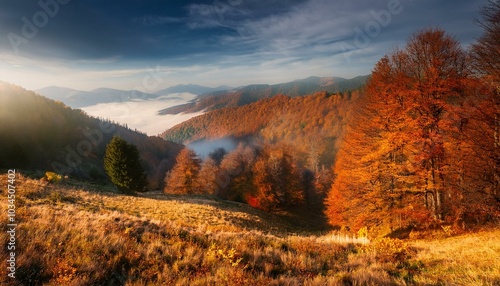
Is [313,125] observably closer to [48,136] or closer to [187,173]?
[187,173]

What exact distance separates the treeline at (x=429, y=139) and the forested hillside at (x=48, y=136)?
213ft

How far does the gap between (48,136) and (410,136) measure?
11500 centimetres

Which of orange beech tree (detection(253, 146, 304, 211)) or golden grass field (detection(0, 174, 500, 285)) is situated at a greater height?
golden grass field (detection(0, 174, 500, 285))

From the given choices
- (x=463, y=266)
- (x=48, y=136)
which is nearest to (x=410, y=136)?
(x=463, y=266)

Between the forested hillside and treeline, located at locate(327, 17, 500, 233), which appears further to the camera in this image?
the forested hillside

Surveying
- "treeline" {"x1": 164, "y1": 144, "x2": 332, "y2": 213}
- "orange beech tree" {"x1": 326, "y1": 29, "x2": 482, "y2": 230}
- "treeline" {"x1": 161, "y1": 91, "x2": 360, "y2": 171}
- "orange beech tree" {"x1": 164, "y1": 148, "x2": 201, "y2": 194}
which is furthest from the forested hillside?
"orange beech tree" {"x1": 326, "y1": 29, "x2": 482, "y2": 230}

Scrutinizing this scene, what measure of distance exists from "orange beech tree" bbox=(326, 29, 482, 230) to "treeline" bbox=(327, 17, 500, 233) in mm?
56

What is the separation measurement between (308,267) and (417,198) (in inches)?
617

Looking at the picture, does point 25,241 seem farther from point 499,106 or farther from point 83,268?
point 499,106

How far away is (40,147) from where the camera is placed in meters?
86.8

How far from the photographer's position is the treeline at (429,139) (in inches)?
490

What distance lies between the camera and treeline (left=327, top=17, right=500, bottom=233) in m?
12.5

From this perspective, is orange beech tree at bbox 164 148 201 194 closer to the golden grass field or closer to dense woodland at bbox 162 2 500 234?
dense woodland at bbox 162 2 500 234

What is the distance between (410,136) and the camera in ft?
53.4
